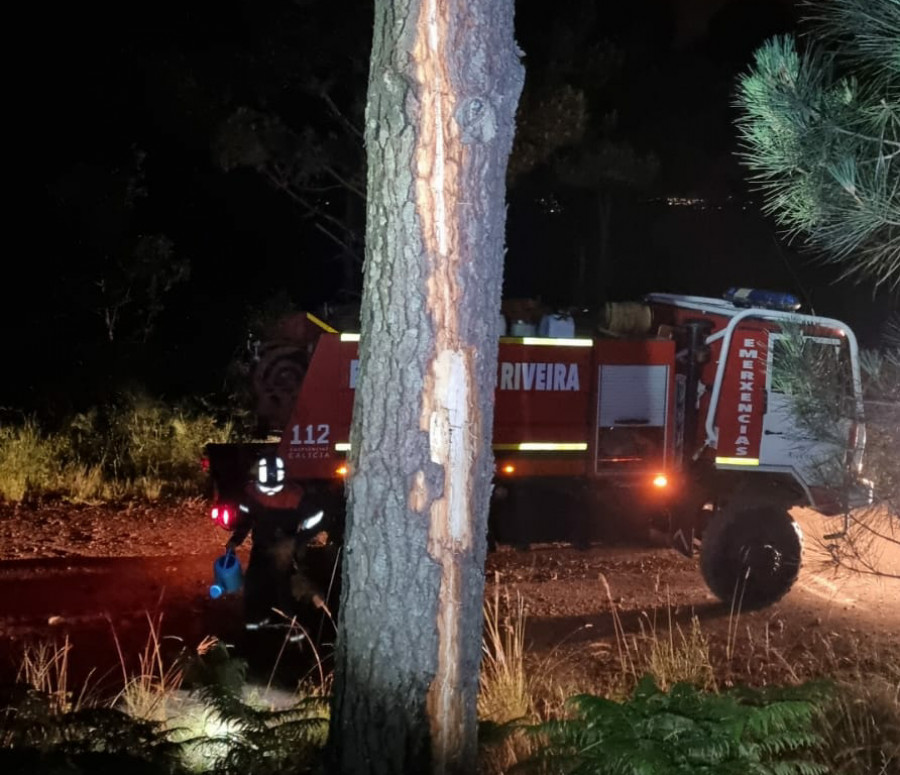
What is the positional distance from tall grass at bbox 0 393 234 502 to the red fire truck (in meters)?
3.08

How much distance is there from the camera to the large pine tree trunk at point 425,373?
3207mm

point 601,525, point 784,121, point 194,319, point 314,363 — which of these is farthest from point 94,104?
point 784,121

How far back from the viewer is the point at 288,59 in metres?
12.9

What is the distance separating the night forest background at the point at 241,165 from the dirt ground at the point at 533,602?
286 centimetres

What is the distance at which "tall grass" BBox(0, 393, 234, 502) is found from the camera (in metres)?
9.87

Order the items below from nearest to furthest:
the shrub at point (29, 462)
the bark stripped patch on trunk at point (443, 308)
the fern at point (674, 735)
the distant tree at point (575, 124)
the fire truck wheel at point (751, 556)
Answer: the fern at point (674, 735) < the bark stripped patch on trunk at point (443, 308) < the fire truck wheel at point (751, 556) < the shrub at point (29, 462) < the distant tree at point (575, 124)

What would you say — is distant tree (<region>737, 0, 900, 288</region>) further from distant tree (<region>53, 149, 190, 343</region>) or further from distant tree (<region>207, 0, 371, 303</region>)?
distant tree (<region>53, 149, 190, 343</region>)

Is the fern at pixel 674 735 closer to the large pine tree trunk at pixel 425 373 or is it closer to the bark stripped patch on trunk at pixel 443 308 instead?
the large pine tree trunk at pixel 425 373

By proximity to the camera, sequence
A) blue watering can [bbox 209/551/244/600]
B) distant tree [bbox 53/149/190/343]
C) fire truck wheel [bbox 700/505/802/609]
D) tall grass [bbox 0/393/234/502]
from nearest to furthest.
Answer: blue watering can [bbox 209/551/244/600], fire truck wheel [bbox 700/505/802/609], tall grass [bbox 0/393/234/502], distant tree [bbox 53/149/190/343]

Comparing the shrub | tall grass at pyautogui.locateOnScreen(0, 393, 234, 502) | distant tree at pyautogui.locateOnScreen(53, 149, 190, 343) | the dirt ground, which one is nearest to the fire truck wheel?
the dirt ground

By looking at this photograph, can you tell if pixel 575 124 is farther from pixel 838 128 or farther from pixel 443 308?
pixel 443 308

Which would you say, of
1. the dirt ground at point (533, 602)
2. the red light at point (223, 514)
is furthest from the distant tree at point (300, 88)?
the red light at point (223, 514)

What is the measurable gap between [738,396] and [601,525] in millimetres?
1384

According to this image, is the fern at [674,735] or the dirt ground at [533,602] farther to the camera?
the dirt ground at [533,602]
